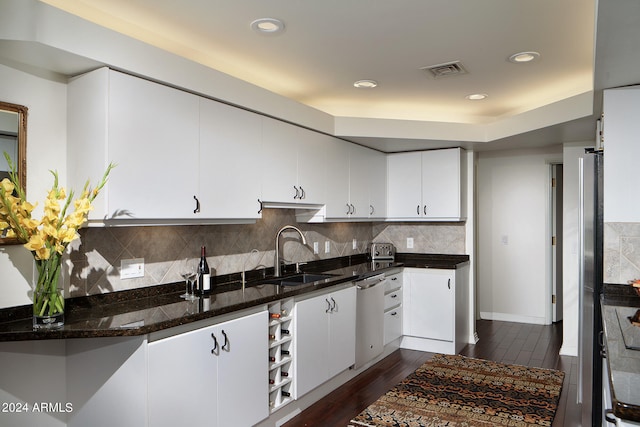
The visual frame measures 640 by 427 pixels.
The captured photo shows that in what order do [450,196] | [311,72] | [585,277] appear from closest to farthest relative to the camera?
[585,277], [311,72], [450,196]

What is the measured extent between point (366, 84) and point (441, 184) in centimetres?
163

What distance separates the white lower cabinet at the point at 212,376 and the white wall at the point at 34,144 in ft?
2.48

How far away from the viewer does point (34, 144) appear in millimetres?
2256

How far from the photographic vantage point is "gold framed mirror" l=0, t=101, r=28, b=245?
211 centimetres

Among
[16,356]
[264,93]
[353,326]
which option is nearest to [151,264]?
[16,356]

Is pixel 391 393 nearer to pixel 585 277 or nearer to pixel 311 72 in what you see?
pixel 585 277

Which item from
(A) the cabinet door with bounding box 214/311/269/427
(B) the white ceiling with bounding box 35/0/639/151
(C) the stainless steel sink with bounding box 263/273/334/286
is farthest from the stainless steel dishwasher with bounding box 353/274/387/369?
(B) the white ceiling with bounding box 35/0/639/151

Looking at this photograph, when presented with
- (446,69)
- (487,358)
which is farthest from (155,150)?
(487,358)

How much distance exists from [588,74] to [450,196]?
1736 mm

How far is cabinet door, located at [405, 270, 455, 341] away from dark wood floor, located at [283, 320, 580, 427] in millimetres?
256

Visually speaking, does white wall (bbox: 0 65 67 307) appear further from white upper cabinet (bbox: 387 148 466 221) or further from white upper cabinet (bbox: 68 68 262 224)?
white upper cabinet (bbox: 387 148 466 221)

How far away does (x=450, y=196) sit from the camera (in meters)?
4.80

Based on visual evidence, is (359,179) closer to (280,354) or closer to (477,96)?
(477,96)

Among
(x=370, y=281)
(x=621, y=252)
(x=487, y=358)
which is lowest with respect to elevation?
(x=487, y=358)
